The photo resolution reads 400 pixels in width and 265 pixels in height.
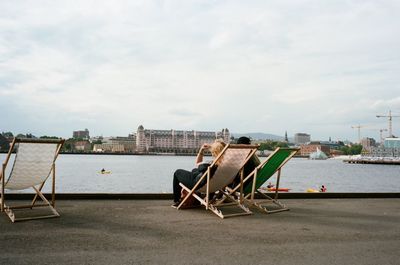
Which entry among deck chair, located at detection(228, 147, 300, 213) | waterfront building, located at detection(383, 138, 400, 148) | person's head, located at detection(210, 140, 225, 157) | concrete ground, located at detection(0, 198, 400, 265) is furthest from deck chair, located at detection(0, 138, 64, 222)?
waterfront building, located at detection(383, 138, 400, 148)

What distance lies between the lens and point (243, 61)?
36.2 m

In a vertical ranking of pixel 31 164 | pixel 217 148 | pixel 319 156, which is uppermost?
pixel 217 148

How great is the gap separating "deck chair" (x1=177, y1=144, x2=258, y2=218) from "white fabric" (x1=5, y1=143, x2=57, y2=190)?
181 centimetres

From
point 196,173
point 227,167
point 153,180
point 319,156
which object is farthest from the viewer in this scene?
point 319,156

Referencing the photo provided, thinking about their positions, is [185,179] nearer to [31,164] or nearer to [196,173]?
[196,173]

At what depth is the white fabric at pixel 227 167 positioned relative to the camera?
576 centimetres

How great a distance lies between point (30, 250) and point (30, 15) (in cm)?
2679

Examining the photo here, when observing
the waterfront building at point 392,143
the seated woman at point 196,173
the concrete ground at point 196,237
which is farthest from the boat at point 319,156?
the concrete ground at point 196,237

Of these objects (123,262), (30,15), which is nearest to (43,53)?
(30,15)

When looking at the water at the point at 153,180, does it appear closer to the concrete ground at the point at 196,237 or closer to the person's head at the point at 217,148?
the person's head at the point at 217,148

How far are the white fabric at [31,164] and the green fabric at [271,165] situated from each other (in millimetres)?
2865

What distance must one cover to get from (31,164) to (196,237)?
7.61 ft

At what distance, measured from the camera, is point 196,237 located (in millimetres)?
4176

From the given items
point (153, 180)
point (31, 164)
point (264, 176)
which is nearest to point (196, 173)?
point (264, 176)
